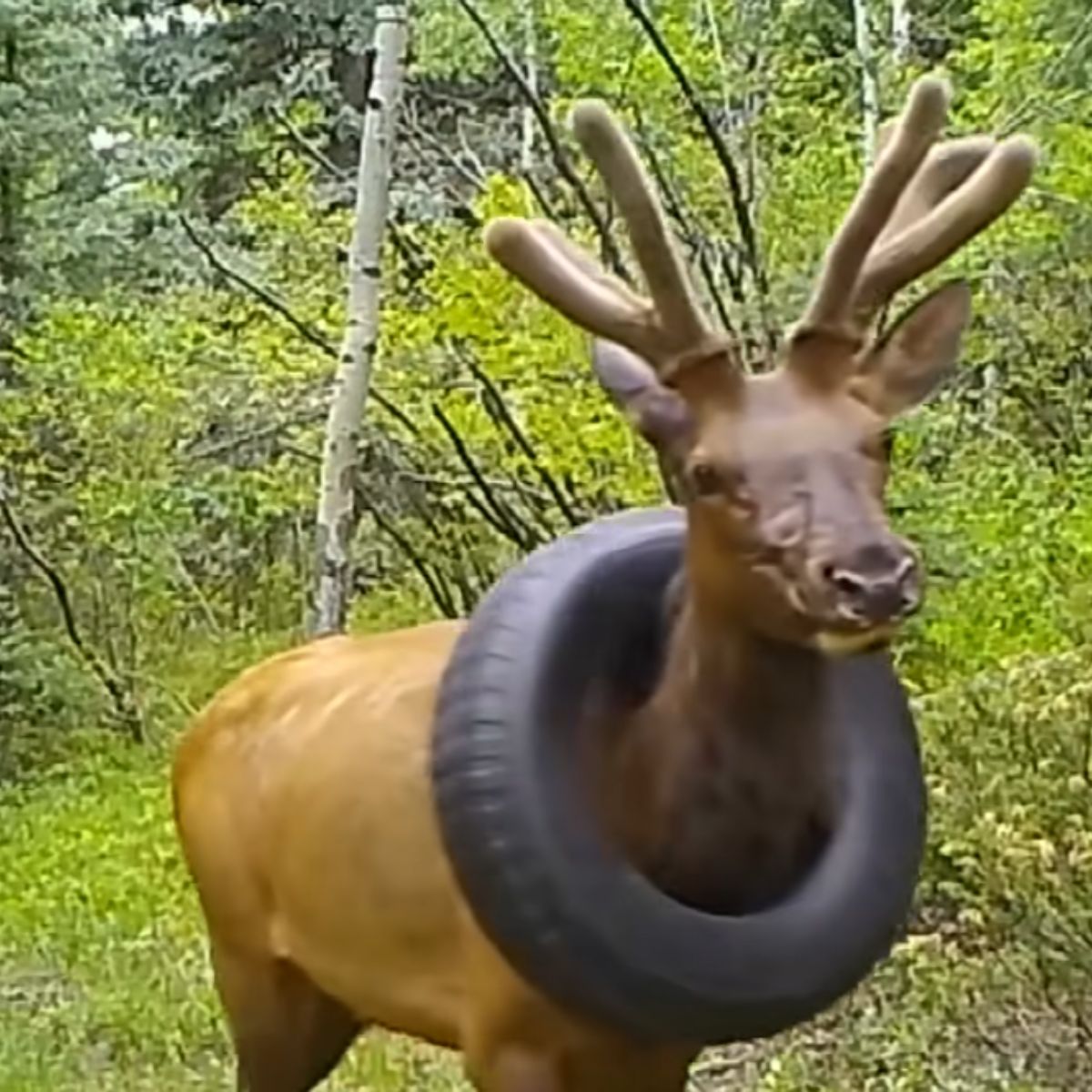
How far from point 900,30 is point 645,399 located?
40.4 feet

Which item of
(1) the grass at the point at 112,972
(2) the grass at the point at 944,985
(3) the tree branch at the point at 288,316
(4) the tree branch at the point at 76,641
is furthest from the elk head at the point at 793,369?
(4) the tree branch at the point at 76,641

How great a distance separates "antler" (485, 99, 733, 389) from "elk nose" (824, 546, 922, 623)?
453 mm

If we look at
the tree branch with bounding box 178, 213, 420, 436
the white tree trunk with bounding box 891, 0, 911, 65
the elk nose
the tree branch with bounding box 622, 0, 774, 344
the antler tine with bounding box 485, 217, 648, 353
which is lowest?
the white tree trunk with bounding box 891, 0, 911, 65

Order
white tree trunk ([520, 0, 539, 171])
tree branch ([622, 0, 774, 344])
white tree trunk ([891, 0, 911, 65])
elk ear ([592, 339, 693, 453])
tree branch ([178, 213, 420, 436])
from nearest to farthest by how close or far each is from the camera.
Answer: elk ear ([592, 339, 693, 453]), tree branch ([622, 0, 774, 344]), tree branch ([178, 213, 420, 436]), white tree trunk ([520, 0, 539, 171]), white tree trunk ([891, 0, 911, 65])

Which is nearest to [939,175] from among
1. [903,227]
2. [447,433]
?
[903,227]

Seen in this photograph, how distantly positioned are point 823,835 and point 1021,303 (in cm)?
823

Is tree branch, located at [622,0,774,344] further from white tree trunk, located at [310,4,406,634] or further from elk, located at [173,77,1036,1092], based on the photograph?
elk, located at [173,77,1036,1092]

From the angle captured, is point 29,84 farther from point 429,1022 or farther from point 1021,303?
point 429,1022

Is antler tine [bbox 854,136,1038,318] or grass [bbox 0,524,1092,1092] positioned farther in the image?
grass [bbox 0,524,1092,1092]

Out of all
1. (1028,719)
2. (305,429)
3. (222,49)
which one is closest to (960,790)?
(1028,719)

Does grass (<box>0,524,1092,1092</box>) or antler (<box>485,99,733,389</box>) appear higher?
antler (<box>485,99,733,389</box>)

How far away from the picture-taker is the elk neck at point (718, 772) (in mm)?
3732

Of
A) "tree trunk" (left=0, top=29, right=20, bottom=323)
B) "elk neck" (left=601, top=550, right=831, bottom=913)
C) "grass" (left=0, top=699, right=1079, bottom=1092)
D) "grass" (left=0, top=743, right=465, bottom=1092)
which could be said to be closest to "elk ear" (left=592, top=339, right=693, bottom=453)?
"elk neck" (left=601, top=550, right=831, bottom=913)

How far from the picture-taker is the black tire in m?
3.75
